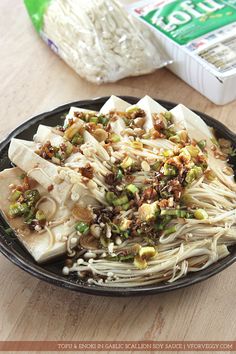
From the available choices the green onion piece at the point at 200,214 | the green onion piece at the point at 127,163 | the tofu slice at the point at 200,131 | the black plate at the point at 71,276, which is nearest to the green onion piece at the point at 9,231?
the black plate at the point at 71,276

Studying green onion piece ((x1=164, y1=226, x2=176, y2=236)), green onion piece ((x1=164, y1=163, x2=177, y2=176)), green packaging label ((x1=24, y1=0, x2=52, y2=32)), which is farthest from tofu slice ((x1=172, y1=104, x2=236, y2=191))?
green packaging label ((x1=24, y1=0, x2=52, y2=32))

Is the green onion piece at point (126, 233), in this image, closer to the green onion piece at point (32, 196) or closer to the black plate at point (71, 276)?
the black plate at point (71, 276)

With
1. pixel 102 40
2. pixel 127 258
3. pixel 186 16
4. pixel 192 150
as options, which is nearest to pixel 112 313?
pixel 127 258

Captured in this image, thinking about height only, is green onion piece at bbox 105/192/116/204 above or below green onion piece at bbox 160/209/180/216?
above

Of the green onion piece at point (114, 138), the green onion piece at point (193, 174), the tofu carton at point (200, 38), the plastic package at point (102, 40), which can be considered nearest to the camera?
the green onion piece at point (193, 174)

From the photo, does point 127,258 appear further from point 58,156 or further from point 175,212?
point 58,156

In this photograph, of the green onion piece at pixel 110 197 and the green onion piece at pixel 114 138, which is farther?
the green onion piece at pixel 114 138

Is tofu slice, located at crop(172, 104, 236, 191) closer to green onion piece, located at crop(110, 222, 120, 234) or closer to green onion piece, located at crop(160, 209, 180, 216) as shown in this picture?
green onion piece, located at crop(160, 209, 180, 216)

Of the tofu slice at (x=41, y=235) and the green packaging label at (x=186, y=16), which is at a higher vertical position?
the tofu slice at (x=41, y=235)
